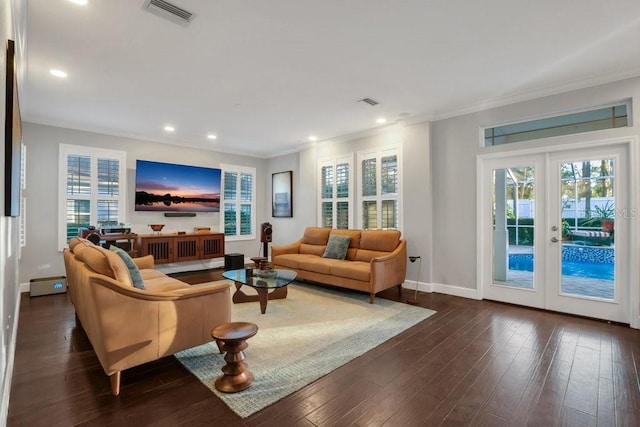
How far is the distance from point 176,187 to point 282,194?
93.4 inches

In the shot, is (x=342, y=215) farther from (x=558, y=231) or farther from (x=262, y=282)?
(x=558, y=231)

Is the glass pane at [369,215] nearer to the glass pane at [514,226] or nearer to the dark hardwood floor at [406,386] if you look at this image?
the glass pane at [514,226]

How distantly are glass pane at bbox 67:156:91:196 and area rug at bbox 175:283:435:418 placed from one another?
12.0ft

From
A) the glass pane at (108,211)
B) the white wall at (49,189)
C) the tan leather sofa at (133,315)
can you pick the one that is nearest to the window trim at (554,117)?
the tan leather sofa at (133,315)

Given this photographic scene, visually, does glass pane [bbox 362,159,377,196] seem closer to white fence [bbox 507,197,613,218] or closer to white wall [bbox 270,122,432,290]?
white wall [bbox 270,122,432,290]

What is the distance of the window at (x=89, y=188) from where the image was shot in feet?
17.0

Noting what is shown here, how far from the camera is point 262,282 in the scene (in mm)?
3719

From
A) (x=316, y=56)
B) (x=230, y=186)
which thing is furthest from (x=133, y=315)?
(x=230, y=186)

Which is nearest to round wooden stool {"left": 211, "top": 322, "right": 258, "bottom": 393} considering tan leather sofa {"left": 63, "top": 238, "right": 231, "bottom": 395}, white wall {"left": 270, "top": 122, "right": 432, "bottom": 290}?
tan leather sofa {"left": 63, "top": 238, "right": 231, "bottom": 395}

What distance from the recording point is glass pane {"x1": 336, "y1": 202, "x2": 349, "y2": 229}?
609 cm

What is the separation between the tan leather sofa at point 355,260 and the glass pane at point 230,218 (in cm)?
201

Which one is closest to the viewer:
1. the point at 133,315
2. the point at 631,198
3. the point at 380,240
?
the point at 133,315

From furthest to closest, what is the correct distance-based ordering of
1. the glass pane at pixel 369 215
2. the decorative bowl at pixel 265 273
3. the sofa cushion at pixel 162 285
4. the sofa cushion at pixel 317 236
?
1. the sofa cushion at pixel 317 236
2. the glass pane at pixel 369 215
3. the decorative bowl at pixel 265 273
4. the sofa cushion at pixel 162 285

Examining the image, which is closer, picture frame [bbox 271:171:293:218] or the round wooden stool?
the round wooden stool
